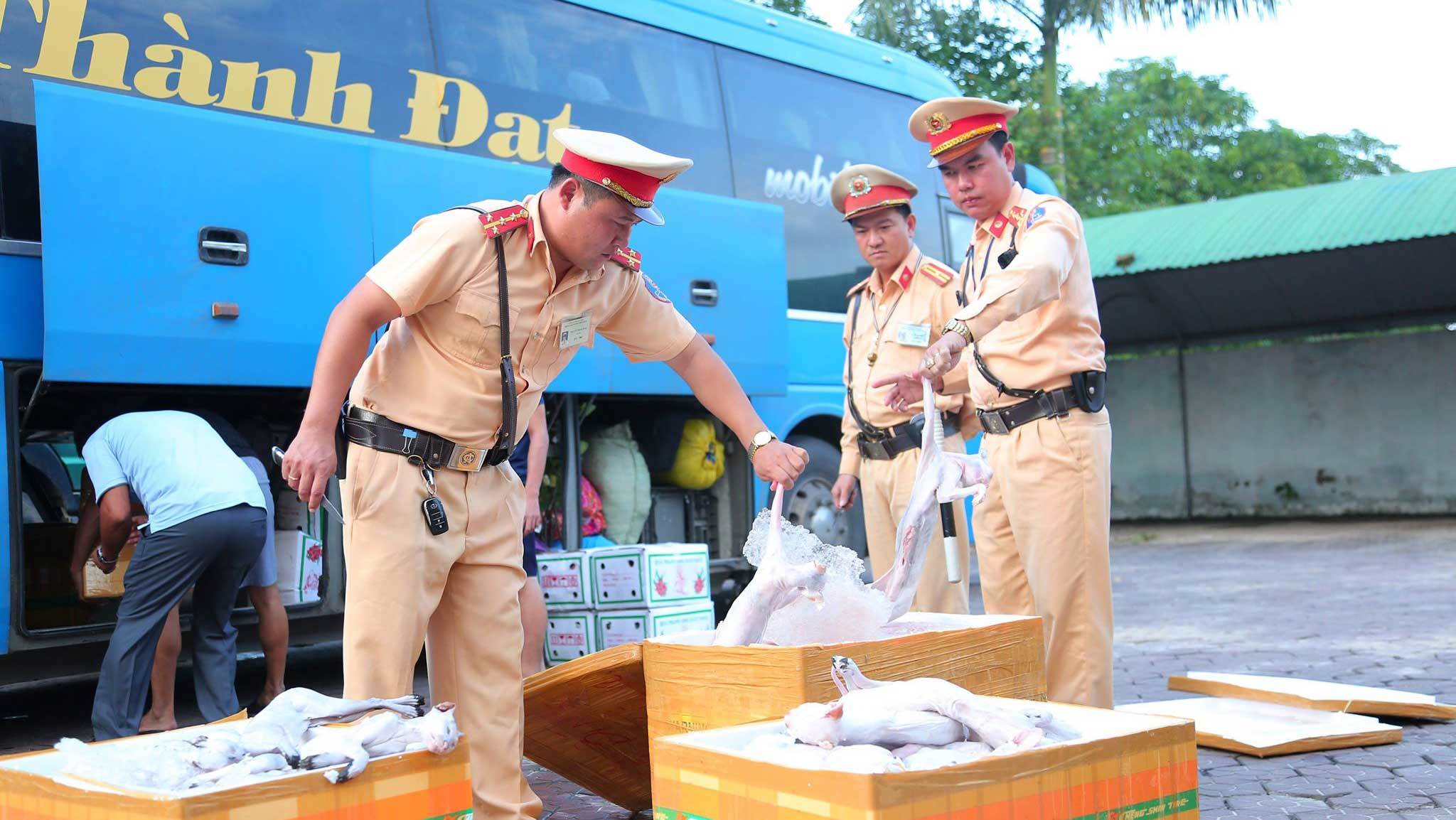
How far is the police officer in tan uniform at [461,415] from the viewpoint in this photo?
296 cm

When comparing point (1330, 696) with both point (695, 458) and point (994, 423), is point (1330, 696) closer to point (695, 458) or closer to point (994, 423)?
point (994, 423)

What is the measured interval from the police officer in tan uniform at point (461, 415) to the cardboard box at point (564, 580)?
3262 mm

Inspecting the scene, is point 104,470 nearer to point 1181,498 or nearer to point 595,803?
point 595,803

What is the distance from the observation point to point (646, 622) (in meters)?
6.39

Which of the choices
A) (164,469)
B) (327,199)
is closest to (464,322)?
(164,469)

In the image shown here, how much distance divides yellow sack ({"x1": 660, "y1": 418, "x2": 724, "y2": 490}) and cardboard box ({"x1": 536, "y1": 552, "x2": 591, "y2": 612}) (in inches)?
42.1

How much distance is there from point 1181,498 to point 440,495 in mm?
16859

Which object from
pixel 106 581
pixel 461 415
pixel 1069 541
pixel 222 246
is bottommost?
pixel 106 581

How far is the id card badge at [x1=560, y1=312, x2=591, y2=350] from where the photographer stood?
127 inches

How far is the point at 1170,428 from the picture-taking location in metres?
18.4

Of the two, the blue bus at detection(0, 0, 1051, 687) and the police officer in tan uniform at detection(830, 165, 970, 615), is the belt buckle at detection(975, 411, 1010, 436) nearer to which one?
the police officer in tan uniform at detection(830, 165, 970, 615)

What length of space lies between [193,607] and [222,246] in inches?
57.1

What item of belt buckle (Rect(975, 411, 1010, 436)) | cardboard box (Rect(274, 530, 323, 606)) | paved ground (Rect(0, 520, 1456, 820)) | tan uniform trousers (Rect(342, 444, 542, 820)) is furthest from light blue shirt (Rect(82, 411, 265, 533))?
belt buckle (Rect(975, 411, 1010, 436))

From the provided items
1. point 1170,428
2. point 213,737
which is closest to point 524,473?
point 213,737
